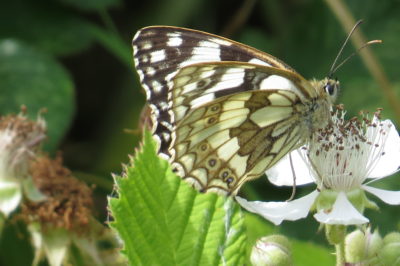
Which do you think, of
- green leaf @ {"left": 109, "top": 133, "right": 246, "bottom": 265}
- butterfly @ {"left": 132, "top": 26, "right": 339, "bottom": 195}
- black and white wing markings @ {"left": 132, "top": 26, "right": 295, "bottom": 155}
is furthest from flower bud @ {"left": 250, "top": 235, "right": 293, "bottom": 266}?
black and white wing markings @ {"left": 132, "top": 26, "right": 295, "bottom": 155}

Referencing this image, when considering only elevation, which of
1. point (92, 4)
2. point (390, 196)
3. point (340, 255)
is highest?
point (92, 4)

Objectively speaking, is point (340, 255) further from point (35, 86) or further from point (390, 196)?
point (35, 86)

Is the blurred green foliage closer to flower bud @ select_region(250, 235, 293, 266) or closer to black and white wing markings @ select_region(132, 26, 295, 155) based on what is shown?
black and white wing markings @ select_region(132, 26, 295, 155)

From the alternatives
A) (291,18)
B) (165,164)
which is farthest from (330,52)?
(165,164)

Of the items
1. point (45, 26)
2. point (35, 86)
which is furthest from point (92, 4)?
point (35, 86)

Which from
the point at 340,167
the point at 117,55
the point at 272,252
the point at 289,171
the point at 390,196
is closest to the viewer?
the point at 272,252

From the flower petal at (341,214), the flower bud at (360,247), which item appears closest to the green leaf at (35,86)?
the flower petal at (341,214)

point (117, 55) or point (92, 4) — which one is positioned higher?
point (92, 4)
